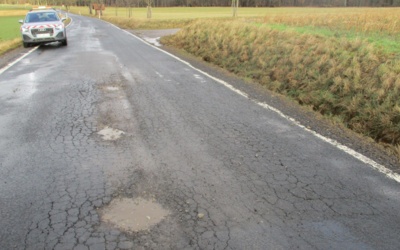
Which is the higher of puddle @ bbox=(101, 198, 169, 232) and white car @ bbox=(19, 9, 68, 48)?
white car @ bbox=(19, 9, 68, 48)

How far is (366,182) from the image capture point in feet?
12.0

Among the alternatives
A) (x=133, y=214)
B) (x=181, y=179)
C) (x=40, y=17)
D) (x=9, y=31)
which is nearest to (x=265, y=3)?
(x=9, y=31)

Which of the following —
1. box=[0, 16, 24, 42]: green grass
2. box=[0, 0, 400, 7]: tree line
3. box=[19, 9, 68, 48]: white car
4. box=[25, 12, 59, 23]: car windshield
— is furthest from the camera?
box=[0, 0, 400, 7]: tree line

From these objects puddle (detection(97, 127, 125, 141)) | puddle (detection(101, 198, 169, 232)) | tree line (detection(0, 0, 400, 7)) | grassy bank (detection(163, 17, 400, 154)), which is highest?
tree line (detection(0, 0, 400, 7))

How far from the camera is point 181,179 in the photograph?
367 cm

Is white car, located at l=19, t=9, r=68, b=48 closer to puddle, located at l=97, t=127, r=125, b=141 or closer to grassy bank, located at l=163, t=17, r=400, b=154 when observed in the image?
grassy bank, located at l=163, t=17, r=400, b=154

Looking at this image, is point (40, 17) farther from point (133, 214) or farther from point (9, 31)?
point (133, 214)

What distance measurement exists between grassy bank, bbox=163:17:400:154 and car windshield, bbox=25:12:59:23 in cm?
865

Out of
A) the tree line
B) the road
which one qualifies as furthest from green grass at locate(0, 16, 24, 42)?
the tree line

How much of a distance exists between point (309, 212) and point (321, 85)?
4.80m

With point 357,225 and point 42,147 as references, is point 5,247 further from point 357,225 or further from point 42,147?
point 357,225

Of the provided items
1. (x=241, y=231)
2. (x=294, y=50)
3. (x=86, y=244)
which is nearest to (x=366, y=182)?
(x=241, y=231)

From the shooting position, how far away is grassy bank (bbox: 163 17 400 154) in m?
5.73

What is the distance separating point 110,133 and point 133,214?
7.14ft
